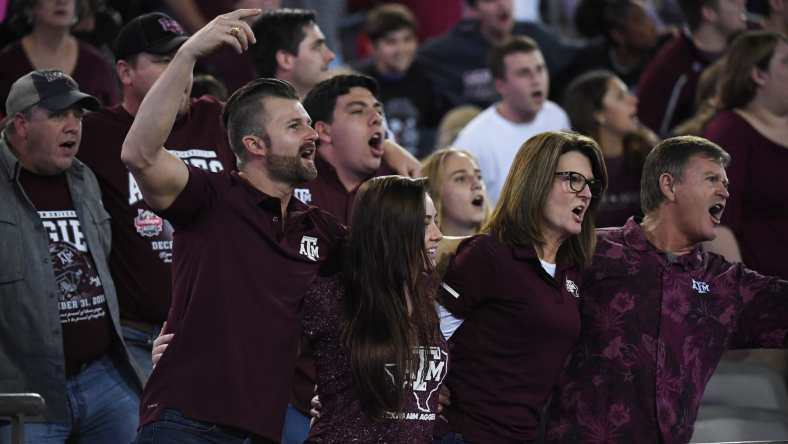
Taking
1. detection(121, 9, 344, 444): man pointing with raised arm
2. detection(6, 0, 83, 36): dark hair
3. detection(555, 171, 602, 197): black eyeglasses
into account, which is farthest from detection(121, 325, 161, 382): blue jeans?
detection(6, 0, 83, 36): dark hair

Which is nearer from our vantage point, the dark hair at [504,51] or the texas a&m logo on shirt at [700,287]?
the texas a&m logo on shirt at [700,287]

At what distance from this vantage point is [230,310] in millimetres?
4449

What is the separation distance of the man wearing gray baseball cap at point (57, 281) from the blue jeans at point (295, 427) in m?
0.70

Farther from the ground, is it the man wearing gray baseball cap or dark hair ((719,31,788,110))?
dark hair ((719,31,788,110))

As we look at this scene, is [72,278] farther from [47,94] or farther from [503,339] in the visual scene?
[503,339]

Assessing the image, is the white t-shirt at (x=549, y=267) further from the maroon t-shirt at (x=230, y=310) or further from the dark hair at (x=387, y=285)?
the maroon t-shirt at (x=230, y=310)

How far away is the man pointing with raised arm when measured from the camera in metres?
4.38

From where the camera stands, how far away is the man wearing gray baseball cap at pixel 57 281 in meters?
5.28

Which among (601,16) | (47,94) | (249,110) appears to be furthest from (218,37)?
(601,16)

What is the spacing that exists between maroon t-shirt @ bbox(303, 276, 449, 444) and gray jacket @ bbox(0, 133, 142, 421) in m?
1.21

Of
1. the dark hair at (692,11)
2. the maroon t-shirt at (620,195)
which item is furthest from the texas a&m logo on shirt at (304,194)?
the dark hair at (692,11)

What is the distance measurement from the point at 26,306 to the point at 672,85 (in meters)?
5.24

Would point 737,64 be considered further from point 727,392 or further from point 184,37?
point 184,37

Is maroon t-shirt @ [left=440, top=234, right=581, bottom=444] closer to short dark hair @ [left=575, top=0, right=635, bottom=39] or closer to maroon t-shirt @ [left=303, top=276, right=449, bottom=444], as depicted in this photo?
maroon t-shirt @ [left=303, top=276, right=449, bottom=444]
